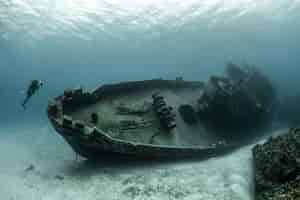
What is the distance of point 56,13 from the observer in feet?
88.7

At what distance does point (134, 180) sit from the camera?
345 inches

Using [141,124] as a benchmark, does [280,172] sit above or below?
below

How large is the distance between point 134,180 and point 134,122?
274 centimetres

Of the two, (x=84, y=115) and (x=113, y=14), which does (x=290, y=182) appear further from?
(x=113, y=14)

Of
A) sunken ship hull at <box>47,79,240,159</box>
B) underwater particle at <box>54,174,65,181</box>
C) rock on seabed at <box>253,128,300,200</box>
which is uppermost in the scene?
sunken ship hull at <box>47,79,240,159</box>

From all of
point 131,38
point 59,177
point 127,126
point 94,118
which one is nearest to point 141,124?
point 127,126

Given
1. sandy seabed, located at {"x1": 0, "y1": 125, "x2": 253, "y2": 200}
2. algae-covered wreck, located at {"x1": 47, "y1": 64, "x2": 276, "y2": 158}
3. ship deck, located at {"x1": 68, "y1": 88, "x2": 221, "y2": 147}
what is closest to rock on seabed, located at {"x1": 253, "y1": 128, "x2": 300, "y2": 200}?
sandy seabed, located at {"x1": 0, "y1": 125, "x2": 253, "y2": 200}

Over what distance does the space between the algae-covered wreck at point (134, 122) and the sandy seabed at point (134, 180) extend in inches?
26.1

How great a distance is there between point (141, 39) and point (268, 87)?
2768cm

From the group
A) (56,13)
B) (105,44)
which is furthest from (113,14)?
(105,44)

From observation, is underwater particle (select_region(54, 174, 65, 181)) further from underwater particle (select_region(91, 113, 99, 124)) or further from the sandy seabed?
underwater particle (select_region(91, 113, 99, 124))

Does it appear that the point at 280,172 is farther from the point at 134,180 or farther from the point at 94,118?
the point at 94,118

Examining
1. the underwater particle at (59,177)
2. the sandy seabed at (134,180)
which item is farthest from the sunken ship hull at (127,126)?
the underwater particle at (59,177)

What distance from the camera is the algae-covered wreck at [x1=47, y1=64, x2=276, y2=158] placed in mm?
9112
